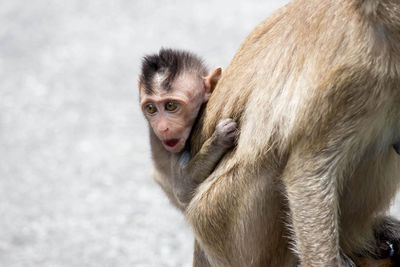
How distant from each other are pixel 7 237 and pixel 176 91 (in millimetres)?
4226

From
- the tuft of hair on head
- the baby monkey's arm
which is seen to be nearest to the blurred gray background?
the baby monkey's arm

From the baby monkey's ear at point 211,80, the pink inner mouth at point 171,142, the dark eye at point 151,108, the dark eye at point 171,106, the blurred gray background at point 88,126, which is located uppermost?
the baby monkey's ear at point 211,80

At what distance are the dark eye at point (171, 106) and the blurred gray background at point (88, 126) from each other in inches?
130

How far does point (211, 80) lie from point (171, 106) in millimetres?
333

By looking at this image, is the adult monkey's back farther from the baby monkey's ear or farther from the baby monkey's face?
the baby monkey's ear

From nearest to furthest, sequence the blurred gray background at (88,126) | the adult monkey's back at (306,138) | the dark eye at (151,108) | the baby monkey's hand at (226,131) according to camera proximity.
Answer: the adult monkey's back at (306,138) < the baby monkey's hand at (226,131) < the dark eye at (151,108) < the blurred gray background at (88,126)

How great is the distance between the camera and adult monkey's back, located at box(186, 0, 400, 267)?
11.3ft

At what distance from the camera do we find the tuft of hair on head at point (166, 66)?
14.4 ft

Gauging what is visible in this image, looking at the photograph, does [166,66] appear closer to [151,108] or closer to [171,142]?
[151,108]

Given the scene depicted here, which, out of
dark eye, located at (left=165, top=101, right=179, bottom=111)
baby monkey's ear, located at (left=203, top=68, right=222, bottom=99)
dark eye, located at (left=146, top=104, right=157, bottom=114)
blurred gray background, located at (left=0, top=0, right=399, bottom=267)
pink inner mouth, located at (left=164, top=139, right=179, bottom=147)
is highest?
baby monkey's ear, located at (left=203, top=68, right=222, bottom=99)

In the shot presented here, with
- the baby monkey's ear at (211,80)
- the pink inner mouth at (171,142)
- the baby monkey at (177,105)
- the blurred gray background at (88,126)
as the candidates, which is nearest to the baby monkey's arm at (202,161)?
the baby monkey at (177,105)

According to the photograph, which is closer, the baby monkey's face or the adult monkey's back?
the adult monkey's back

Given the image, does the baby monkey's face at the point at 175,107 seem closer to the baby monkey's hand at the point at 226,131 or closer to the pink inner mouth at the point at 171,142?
the pink inner mouth at the point at 171,142

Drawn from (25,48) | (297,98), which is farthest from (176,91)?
A: (25,48)
